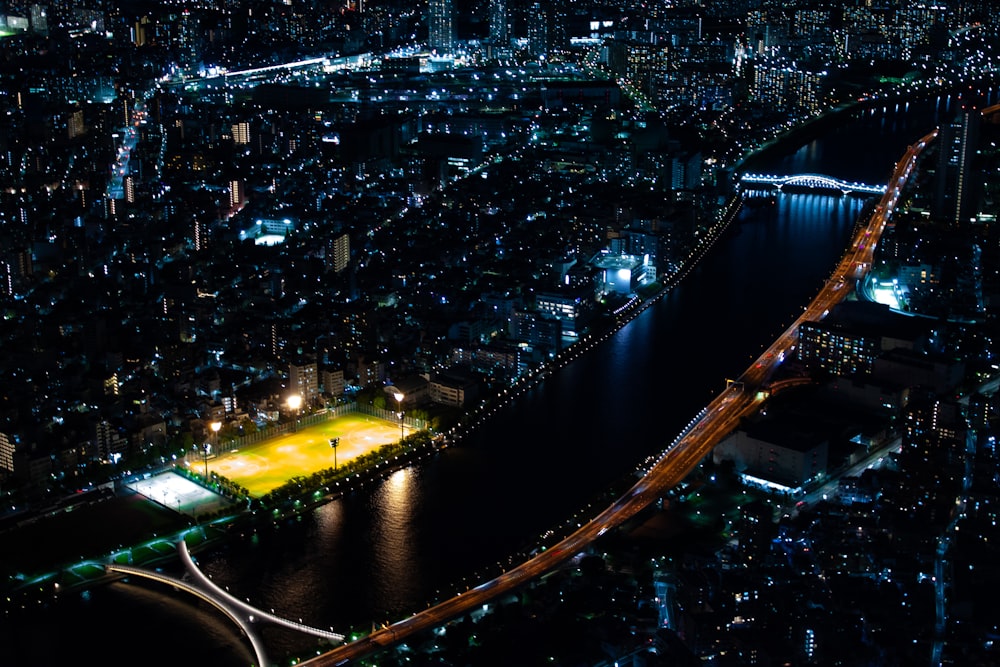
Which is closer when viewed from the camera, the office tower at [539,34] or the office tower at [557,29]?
the office tower at [539,34]

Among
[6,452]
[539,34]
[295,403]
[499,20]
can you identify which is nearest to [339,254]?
[295,403]

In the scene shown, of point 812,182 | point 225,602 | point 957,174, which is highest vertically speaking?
point 957,174

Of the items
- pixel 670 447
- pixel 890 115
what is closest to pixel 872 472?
pixel 670 447

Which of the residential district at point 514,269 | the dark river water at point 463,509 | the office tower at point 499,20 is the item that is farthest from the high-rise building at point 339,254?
the office tower at point 499,20

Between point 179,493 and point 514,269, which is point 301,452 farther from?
point 514,269

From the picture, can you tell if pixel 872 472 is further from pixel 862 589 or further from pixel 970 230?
pixel 970 230

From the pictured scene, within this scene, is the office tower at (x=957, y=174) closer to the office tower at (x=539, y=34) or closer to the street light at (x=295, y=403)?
the street light at (x=295, y=403)
